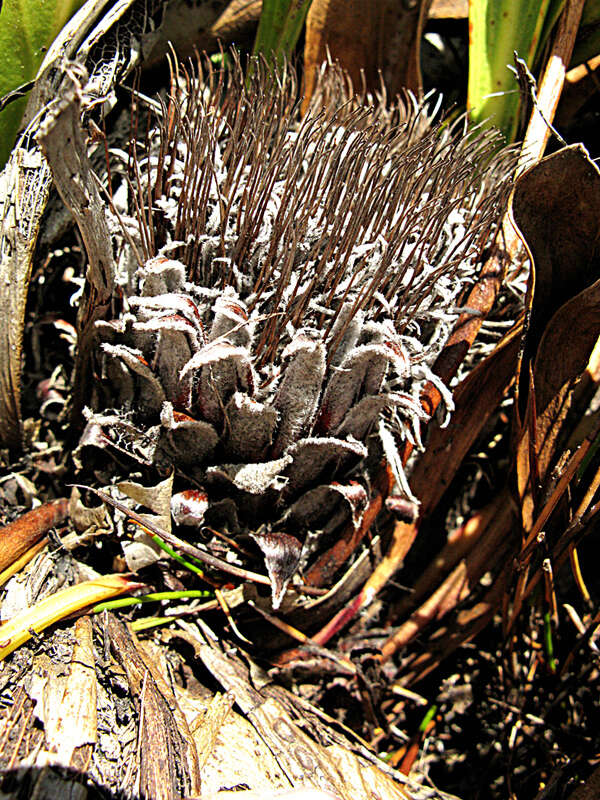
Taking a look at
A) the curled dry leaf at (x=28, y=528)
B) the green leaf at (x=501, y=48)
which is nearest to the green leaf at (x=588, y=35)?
the green leaf at (x=501, y=48)

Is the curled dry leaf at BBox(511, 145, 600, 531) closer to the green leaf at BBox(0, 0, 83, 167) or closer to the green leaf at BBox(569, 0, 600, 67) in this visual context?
the green leaf at BBox(569, 0, 600, 67)

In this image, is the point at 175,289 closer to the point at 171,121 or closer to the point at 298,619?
the point at 171,121

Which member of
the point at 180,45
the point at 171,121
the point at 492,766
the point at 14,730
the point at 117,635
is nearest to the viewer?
the point at 14,730

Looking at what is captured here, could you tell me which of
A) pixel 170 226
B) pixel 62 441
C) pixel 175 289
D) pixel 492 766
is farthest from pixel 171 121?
pixel 492 766

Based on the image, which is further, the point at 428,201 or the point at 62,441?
the point at 62,441

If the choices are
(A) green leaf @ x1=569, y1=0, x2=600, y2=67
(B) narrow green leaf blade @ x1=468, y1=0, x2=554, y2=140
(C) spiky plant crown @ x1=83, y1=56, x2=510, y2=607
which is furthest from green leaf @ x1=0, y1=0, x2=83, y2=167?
(A) green leaf @ x1=569, y1=0, x2=600, y2=67

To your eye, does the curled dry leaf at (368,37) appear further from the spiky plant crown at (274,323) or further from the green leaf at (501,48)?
the spiky plant crown at (274,323)
